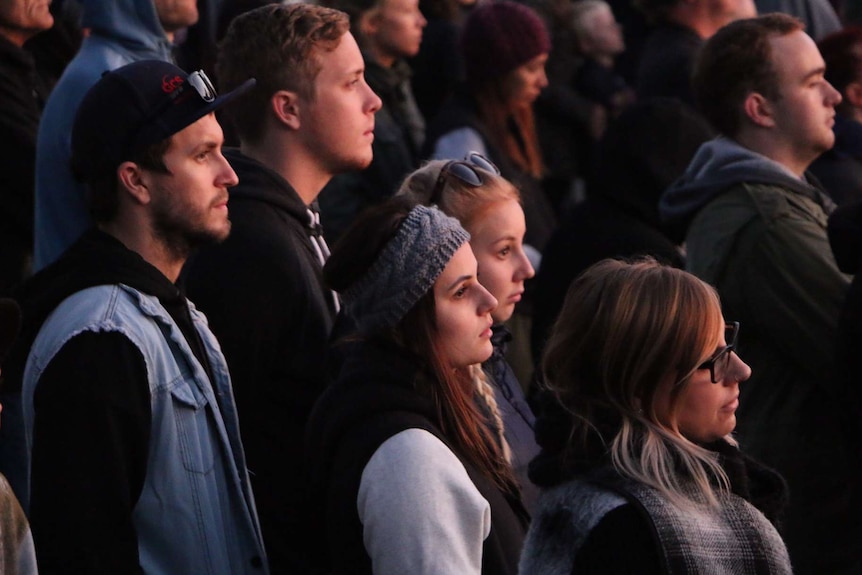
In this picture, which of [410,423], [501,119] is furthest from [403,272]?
[501,119]

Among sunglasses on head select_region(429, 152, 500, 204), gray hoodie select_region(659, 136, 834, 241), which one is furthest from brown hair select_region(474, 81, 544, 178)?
sunglasses on head select_region(429, 152, 500, 204)

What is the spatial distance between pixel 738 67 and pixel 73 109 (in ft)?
7.18

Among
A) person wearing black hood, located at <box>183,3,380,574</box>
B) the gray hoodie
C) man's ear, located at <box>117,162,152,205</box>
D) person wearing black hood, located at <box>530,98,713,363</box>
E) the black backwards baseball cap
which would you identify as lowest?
person wearing black hood, located at <box>530,98,713,363</box>

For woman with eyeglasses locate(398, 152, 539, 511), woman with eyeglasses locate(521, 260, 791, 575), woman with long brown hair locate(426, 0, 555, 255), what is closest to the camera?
woman with eyeglasses locate(521, 260, 791, 575)

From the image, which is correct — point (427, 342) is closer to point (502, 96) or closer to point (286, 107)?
point (286, 107)

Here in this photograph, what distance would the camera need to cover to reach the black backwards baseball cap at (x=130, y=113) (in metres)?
3.73

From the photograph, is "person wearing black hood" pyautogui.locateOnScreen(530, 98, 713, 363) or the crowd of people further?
"person wearing black hood" pyautogui.locateOnScreen(530, 98, 713, 363)

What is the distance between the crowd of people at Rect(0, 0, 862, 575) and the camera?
3.02 metres

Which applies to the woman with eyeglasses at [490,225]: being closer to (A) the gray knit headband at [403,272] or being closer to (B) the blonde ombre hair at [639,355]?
(A) the gray knit headband at [403,272]

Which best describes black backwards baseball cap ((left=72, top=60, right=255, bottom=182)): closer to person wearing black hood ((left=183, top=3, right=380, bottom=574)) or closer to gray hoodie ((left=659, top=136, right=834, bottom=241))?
person wearing black hood ((left=183, top=3, right=380, bottom=574))

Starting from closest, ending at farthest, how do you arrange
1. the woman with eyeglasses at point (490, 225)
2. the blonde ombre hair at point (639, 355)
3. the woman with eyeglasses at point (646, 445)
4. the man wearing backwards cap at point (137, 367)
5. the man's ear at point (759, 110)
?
the woman with eyeglasses at point (646, 445), the blonde ombre hair at point (639, 355), the man wearing backwards cap at point (137, 367), the woman with eyeglasses at point (490, 225), the man's ear at point (759, 110)

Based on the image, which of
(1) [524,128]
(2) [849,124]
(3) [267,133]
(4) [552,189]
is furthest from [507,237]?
(4) [552,189]

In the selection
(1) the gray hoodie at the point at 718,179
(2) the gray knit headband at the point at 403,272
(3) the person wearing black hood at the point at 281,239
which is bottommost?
(1) the gray hoodie at the point at 718,179

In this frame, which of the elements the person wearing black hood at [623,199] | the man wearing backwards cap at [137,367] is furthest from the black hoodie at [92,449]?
the person wearing black hood at [623,199]
